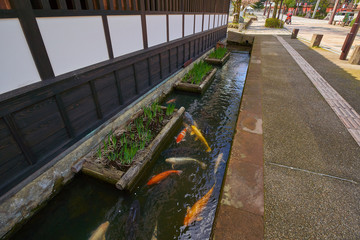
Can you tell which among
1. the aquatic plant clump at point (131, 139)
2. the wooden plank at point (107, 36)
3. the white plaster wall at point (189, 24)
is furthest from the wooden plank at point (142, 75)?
the white plaster wall at point (189, 24)

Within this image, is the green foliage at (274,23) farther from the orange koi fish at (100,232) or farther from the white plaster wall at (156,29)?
the orange koi fish at (100,232)

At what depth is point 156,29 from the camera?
5758 millimetres

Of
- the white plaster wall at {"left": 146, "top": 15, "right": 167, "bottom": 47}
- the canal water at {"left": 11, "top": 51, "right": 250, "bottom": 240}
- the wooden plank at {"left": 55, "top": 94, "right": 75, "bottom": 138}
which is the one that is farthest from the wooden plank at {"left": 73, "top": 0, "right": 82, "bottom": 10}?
the canal water at {"left": 11, "top": 51, "right": 250, "bottom": 240}

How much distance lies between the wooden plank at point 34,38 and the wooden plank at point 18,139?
2.56 ft

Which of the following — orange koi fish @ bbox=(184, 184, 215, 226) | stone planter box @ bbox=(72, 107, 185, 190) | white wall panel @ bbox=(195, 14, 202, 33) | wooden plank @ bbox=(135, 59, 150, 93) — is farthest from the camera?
white wall panel @ bbox=(195, 14, 202, 33)

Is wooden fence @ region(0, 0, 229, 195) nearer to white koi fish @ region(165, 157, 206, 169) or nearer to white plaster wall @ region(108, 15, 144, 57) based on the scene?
white plaster wall @ region(108, 15, 144, 57)

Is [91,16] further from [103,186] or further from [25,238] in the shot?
[25,238]

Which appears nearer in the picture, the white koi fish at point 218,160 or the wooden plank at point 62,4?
the wooden plank at point 62,4

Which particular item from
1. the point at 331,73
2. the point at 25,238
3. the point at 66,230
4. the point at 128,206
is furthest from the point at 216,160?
the point at 331,73

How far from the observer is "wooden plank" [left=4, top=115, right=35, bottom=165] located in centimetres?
246

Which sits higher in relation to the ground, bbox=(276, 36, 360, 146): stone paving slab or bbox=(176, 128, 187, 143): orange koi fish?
bbox=(276, 36, 360, 146): stone paving slab

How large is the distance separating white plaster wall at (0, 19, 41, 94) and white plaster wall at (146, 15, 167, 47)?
3.49 metres

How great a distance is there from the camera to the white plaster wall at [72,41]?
2824 millimetres

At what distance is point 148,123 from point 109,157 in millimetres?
1438
